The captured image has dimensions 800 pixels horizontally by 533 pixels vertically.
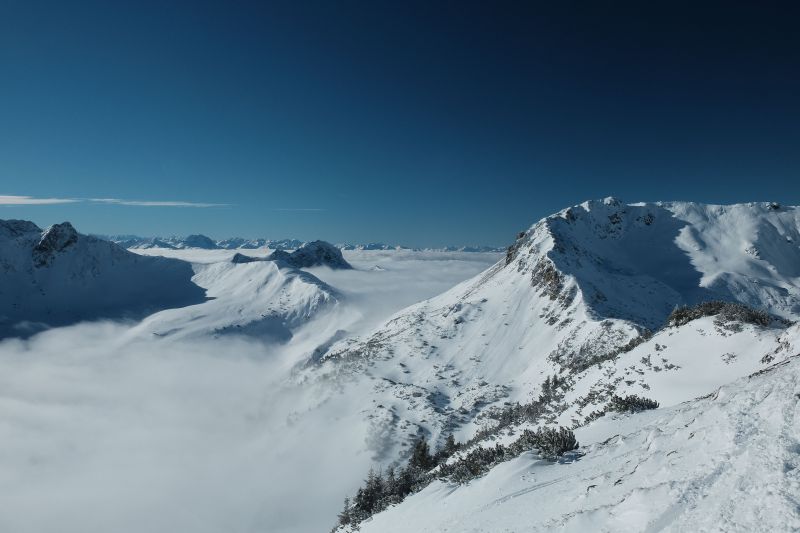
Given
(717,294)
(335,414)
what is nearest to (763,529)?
(335,414)

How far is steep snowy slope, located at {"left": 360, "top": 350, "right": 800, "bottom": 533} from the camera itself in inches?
236

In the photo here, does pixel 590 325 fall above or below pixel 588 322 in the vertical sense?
below

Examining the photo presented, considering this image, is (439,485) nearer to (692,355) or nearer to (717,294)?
(692,355)

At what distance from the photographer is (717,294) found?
10294cm

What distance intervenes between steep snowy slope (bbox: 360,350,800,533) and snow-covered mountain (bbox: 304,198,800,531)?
11.5m

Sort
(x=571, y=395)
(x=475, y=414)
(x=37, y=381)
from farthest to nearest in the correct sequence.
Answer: (x=37, y=381), (x=475, y=414), (x=571, y=395)

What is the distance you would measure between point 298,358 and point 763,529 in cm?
14584

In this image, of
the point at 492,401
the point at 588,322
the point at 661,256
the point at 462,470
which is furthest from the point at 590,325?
the point at 661,256

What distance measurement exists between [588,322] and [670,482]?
192ft

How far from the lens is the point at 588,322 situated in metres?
60.5

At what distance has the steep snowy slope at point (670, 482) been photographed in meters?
6.00

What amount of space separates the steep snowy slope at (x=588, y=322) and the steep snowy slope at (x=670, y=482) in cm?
1303

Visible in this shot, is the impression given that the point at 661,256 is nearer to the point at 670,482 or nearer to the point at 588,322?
the point at 588,322

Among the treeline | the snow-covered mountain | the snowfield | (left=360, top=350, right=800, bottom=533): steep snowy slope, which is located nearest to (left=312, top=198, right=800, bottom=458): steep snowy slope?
the snow-covered mountain
